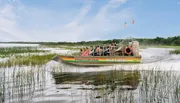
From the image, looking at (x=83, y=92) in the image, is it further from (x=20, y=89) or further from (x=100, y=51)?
(x=100, y=51)

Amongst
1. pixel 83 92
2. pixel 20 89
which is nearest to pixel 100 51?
pixel 83 92

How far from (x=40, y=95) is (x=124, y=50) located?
35.9 ft

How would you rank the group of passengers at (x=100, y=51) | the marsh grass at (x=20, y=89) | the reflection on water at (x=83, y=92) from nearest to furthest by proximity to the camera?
the reflection on water at (x=83, y=92), the marsh grass at (x=20, y=89), the group of passengers at (x=100, y=51)

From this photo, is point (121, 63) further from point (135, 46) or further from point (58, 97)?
point (58, 97)

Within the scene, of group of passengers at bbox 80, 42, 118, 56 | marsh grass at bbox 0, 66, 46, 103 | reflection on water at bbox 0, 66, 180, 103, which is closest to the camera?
reflection on water at bbox 0, 66, 180, 103

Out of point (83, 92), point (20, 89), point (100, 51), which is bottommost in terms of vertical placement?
point (83, 92)

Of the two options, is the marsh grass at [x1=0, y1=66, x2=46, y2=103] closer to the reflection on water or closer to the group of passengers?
the reflection on water

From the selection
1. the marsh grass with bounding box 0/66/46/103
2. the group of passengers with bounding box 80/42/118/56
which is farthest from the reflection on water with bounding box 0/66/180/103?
the group of passengers with bounding box 80/42/118/56

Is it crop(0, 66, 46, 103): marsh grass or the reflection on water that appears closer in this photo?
the reflection on water

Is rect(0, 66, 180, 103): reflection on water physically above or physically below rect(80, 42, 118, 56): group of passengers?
below

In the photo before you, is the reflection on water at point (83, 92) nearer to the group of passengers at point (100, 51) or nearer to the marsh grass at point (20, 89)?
the marsh grass at point (20, 89)

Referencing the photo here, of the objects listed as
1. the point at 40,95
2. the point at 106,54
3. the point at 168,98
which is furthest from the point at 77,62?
the point at 168,98

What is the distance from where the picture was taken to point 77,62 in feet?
53.5

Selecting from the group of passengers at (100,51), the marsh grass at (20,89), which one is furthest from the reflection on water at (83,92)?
the group of passengers at (100,51)
